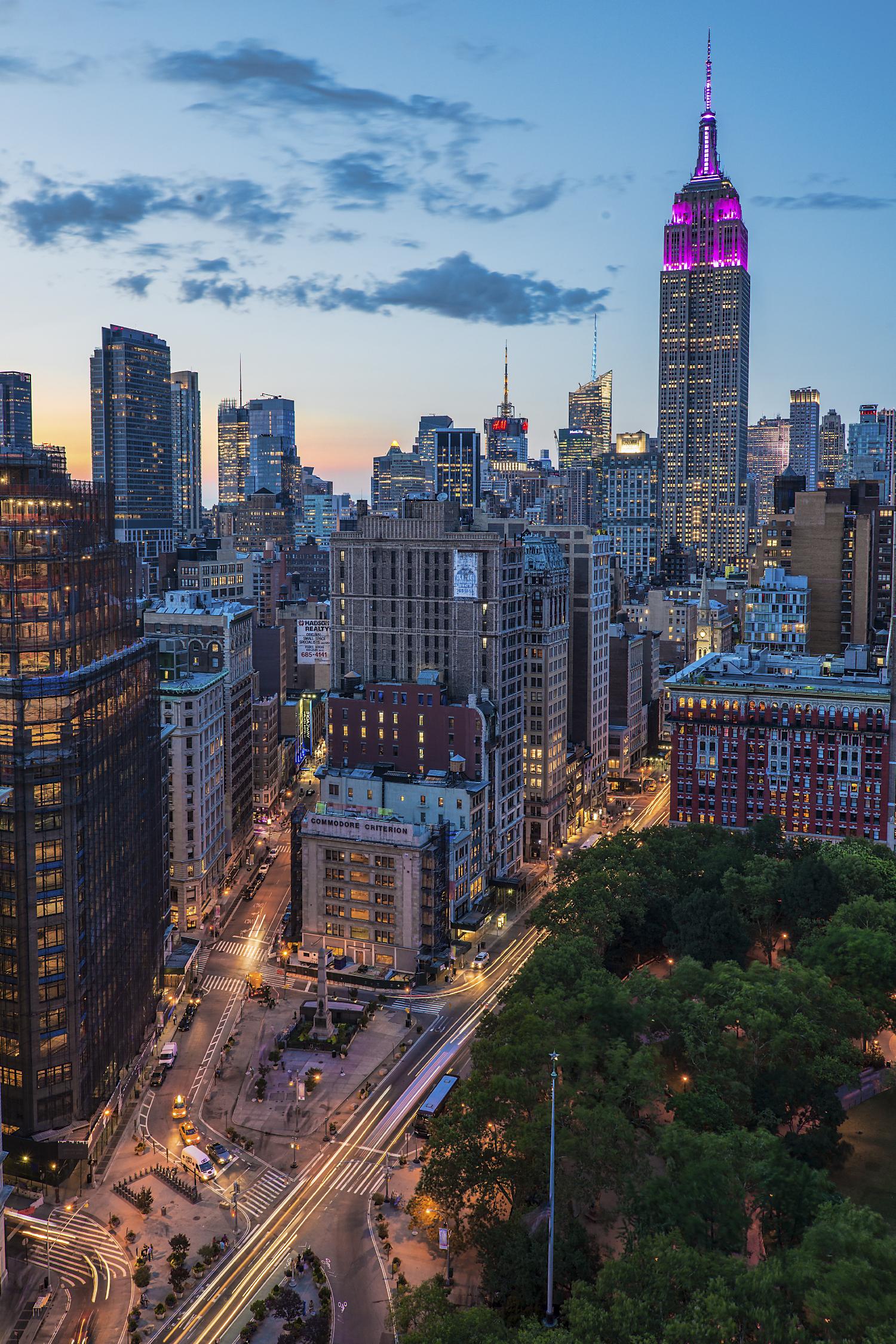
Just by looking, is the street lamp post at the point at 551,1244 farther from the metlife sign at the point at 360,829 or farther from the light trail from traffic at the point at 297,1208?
the metlife sign at the point at 360,829

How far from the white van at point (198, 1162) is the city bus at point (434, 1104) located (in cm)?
1687

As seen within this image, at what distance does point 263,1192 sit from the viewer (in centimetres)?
9331

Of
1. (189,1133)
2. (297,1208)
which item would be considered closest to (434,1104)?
(297,1208)

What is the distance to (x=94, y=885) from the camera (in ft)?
330

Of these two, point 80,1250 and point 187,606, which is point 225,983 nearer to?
point 80,1250

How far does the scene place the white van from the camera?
95.2 meters

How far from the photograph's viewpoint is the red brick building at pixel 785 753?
16475 cm

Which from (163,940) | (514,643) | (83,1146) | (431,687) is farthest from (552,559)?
(83,1146)

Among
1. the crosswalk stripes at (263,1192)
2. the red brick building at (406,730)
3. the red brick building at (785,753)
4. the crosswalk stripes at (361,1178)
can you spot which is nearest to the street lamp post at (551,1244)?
the crosswalk stripes at (361,1178)

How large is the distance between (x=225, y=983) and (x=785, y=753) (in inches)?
3227

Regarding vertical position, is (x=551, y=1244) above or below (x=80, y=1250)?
A: above

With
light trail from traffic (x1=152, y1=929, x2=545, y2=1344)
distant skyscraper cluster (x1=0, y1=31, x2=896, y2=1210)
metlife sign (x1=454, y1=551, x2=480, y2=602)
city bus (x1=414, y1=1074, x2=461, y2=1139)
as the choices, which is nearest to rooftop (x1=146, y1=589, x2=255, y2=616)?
distant skyscraper cluster (x1=0, y1=31, x2=896, y2=1210)

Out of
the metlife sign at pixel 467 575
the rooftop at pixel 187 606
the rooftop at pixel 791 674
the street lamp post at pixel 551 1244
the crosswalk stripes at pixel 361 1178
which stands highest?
the metlife sign at pixel 467 575

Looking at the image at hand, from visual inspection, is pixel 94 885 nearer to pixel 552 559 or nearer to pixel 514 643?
pixel 514 643
